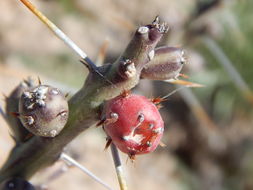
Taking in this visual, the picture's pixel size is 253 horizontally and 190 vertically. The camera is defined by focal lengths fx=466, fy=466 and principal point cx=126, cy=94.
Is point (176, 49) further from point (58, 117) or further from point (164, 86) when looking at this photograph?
point (164, 86)

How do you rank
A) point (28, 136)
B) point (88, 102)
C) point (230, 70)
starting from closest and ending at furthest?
point (88, 102)
point (28, 136)
point (230, 70)

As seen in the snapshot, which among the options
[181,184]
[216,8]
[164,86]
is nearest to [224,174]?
[181,184]

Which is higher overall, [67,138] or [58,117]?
[58,117]

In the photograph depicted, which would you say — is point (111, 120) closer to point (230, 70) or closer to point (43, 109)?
point (43, 109)

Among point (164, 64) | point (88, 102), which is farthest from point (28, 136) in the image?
point (164, 64)

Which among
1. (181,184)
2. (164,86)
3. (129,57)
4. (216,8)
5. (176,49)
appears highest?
(129,57)

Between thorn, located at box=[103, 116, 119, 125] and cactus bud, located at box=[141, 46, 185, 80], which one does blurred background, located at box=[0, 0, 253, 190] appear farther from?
thorn, located at box=[103, 116, 119, 125]

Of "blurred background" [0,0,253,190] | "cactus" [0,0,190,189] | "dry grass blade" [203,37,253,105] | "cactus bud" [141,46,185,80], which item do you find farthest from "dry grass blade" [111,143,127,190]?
"blurred background" [0,0,253,190]
